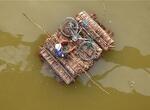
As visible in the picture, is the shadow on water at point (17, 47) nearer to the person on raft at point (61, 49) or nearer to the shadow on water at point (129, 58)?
the person on raft at point (61, 49)

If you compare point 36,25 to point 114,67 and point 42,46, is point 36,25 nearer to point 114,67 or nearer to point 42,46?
point 42,46

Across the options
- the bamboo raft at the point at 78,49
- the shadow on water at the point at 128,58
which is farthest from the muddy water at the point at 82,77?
the bamboo raft at the point at 78,49

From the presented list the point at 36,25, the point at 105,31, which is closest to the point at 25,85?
the point at 36,25

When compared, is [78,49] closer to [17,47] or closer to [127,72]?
[127,72]

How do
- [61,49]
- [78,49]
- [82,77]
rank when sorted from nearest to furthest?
[61,49] < [78,49] < [82,77]

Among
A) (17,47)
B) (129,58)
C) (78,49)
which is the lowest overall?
(129,58)

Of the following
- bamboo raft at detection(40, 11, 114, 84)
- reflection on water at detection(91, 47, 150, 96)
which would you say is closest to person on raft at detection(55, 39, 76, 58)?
bamboo raft at detection(40, 11, 114, 84)

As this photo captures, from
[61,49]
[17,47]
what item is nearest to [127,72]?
[61,49]
